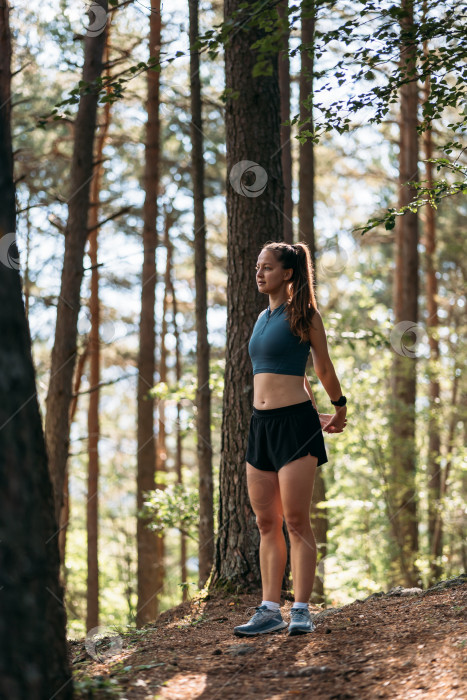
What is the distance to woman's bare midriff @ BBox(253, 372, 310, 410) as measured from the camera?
376 cm

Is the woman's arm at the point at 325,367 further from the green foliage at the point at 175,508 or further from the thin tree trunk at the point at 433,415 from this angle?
the thin tree trunk at the point at 433,415

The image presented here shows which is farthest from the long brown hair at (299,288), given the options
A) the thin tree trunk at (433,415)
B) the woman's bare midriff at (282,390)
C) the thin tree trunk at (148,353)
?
the thin tree trunk at (433,415)

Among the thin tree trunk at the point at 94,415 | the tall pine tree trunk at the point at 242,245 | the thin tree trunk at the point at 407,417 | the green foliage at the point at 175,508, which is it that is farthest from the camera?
the thin tree trunk at the point at 94,415

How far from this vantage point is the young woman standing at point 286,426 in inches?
147

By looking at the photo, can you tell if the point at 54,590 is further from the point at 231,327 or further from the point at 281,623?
the point at 231,327

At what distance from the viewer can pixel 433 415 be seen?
12336 millimetres

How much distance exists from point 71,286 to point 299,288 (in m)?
4.72

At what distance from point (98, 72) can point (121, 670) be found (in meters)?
6.84

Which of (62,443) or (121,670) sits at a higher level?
(62,443)

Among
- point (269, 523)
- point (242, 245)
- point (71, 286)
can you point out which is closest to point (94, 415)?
point (71, 286)

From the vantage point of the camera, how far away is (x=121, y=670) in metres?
3.31

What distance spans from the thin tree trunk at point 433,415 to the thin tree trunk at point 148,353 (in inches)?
178

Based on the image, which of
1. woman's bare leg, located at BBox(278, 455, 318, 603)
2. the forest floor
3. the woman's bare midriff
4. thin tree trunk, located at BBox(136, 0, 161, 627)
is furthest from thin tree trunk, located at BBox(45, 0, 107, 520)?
woman's bare leg, located at BBox(278, 455, 318, 603)

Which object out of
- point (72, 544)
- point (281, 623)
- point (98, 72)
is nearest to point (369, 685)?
point (281, 623)
